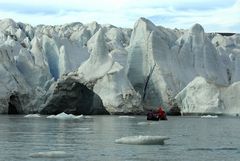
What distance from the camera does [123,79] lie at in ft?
174

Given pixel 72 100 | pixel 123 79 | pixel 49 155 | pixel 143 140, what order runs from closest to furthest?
pixel 49 155 → pixel 143 140 → pixel 72 100 → pixel 123 79

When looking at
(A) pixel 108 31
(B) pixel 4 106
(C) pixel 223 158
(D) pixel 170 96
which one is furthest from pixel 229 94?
(A) pixel 108 31

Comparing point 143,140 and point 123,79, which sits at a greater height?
point 123,79

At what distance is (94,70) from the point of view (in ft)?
178

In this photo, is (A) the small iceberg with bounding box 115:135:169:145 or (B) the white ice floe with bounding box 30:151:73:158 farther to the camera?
(A) the small iceberg with bounding box 115:135:169:145

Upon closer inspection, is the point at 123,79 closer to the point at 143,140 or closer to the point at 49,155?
the point at 143,140

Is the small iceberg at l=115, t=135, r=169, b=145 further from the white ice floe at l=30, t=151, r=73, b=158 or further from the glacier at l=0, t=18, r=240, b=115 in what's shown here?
the glacier at l=0, t=18, r=240, b=115

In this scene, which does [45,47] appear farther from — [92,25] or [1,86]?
[92,25]

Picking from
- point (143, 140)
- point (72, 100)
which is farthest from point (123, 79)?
point (143, 140)

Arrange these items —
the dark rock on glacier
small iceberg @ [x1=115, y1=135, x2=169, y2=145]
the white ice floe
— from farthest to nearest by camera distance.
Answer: the dark rock on glacier → small iceberg @ [x1=115, y1=135, x2=169, y2=145] → the white ice floe

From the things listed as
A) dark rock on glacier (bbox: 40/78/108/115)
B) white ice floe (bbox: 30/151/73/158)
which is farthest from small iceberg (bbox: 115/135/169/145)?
dark rock on glacier (bbox: 40/78/108/115)

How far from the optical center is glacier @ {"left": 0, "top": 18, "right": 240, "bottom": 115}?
2058 inches

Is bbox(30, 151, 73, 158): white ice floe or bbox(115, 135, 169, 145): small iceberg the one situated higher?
bbox(30, 151, 73, 158): white ice floe

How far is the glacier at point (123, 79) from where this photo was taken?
5228 cm
